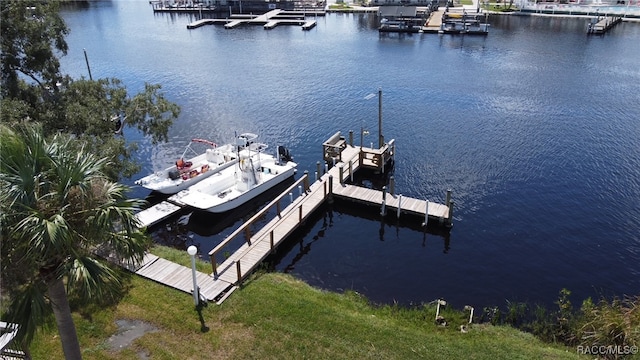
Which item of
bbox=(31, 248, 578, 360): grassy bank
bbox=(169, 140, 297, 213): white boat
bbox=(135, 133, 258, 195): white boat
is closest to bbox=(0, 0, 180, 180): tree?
bbox=(169, 140, 297, 213): white boat

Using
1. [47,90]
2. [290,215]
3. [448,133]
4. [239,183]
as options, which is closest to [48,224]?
[47,90]

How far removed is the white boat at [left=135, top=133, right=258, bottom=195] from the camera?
1284 inches

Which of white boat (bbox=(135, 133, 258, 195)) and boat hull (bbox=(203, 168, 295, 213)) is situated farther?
white boat (bbox=(135, 133, 258, 195))

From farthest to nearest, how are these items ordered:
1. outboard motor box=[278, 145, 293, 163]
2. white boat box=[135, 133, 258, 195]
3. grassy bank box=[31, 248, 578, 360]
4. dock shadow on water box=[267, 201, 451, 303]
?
outboard motor box=[278, 145, 293, 163] → white boat box=[135, 133, 258, 195] → dock shadow on water box=[267, 201, 451, 303] → grassy bank box=[31, 248, 578, 360]

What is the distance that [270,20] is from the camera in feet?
333

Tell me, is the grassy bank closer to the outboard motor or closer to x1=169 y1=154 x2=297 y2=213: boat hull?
x1=169 y1=154 x2=297 y2=213: boat hull

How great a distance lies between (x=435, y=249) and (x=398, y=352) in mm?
11348

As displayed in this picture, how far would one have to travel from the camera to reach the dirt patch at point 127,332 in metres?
17.3

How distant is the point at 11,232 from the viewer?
9.73m

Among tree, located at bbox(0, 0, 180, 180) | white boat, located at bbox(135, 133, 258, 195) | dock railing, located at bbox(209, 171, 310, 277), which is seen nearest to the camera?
tree, located at bbox(0, 0, 180, 180)

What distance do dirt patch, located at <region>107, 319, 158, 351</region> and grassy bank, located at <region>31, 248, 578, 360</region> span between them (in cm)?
19

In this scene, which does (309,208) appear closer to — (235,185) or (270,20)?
(235,185)

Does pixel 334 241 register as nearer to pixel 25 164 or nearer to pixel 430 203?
pixel 430 203

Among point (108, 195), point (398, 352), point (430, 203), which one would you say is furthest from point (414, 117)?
point (108, 195)
